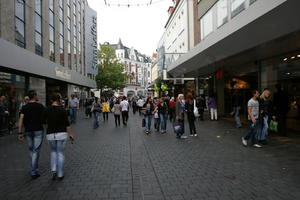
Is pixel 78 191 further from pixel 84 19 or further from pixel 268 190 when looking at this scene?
pixel 84 19

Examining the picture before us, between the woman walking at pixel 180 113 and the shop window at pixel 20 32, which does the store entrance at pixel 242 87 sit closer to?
the woman walking at pixel 180 113

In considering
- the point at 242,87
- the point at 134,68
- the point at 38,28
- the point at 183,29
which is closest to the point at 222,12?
the point at 242,87

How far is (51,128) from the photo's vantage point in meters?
5.27

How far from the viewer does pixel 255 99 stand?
26.4ft

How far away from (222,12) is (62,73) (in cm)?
1381

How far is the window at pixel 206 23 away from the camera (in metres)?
16.5

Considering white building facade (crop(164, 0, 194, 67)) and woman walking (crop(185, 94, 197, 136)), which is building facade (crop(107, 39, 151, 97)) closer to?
white building facade (crop(164, 0, 194, 67))

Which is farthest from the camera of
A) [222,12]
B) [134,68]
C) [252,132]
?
[134,68]

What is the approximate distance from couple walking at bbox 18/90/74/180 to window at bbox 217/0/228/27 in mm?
10930

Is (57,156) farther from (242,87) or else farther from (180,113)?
(242,87)

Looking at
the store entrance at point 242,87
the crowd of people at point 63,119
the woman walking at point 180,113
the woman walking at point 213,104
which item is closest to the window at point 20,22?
the crowd of people at point 63,119

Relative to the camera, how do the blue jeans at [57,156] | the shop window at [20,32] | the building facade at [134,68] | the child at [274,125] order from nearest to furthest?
the blue jeans at [57,156] < the child at [274,125] < the shop window at [20,32] < the building facade at [134,68]

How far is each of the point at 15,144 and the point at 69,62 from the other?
20.5m

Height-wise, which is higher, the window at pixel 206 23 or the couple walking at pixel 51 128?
the window at pixel 206 23
